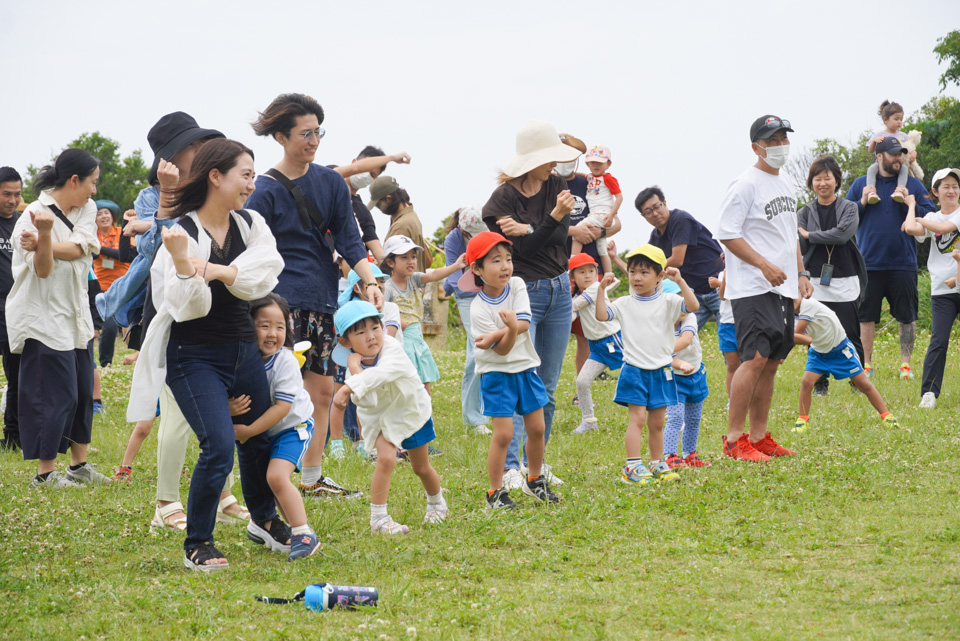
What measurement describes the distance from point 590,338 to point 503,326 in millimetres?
3406

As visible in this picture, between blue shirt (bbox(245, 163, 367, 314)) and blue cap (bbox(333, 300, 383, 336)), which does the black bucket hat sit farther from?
blue cap (bbox(333, 300, 383, 336))

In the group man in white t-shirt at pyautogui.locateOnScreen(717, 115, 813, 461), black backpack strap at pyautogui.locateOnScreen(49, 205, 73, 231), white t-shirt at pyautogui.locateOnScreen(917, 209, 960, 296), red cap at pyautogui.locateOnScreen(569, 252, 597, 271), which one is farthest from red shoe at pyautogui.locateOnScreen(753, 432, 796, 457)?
black backpack strap at pyautogui.locateOnScreen(49, 205, 73, 231)

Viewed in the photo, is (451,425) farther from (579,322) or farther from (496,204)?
(496,204)

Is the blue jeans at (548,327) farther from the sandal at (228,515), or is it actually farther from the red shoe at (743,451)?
the sandal at (228,515)

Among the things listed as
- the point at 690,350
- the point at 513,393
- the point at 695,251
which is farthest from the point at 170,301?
the point at 695,251

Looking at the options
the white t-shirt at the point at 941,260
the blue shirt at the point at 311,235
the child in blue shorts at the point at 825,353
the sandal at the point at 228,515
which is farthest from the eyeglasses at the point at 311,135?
the white t-shirt at the point at 941,260

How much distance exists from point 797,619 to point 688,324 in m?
4.27

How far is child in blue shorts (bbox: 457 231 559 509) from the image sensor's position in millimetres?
5820

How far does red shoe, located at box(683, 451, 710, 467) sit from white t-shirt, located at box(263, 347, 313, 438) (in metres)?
3.32

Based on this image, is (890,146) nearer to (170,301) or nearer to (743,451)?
(743,451)

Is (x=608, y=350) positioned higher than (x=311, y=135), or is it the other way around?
(x=311, y=135)

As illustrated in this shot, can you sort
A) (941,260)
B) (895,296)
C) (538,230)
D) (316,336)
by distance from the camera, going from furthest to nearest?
(895,296)
(941,260)
(538,230)
(316,336)

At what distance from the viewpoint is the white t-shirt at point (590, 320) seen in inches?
354

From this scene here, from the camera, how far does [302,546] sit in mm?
4723
